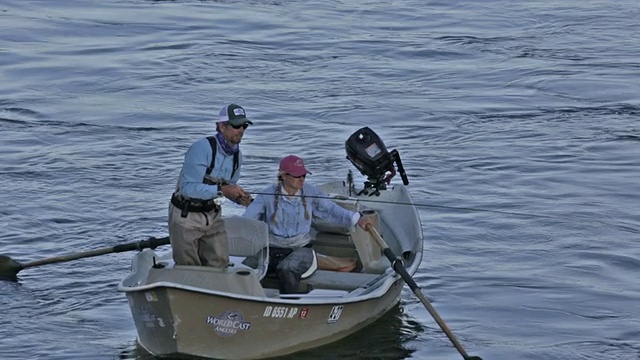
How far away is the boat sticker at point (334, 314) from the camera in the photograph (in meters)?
14.1

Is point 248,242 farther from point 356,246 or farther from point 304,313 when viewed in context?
point 356,246

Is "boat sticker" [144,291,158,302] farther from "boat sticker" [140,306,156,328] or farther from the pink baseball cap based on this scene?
the pink baseball cap

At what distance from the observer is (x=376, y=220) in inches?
608

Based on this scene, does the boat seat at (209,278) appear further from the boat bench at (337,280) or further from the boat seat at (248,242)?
the boat bench at (337,280)

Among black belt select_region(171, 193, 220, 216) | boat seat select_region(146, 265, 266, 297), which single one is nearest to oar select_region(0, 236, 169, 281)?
boat seat select_region(146, 265, 266, 297)

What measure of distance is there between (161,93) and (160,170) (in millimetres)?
5158

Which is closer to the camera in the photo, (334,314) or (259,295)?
(259,295)

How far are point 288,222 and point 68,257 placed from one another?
306 centimetres

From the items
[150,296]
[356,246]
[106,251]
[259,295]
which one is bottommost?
[106,251]

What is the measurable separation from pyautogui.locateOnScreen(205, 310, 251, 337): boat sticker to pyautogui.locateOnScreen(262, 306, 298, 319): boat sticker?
21cm

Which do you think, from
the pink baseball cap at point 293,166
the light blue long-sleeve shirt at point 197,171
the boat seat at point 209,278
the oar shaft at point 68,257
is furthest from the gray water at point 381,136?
the light blue long-sleeve shirt at point 197,171

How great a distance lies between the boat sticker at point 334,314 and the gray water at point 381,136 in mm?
501

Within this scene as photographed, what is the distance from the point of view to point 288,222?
14680mm

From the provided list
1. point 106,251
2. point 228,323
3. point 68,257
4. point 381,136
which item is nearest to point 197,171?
point 228,323
